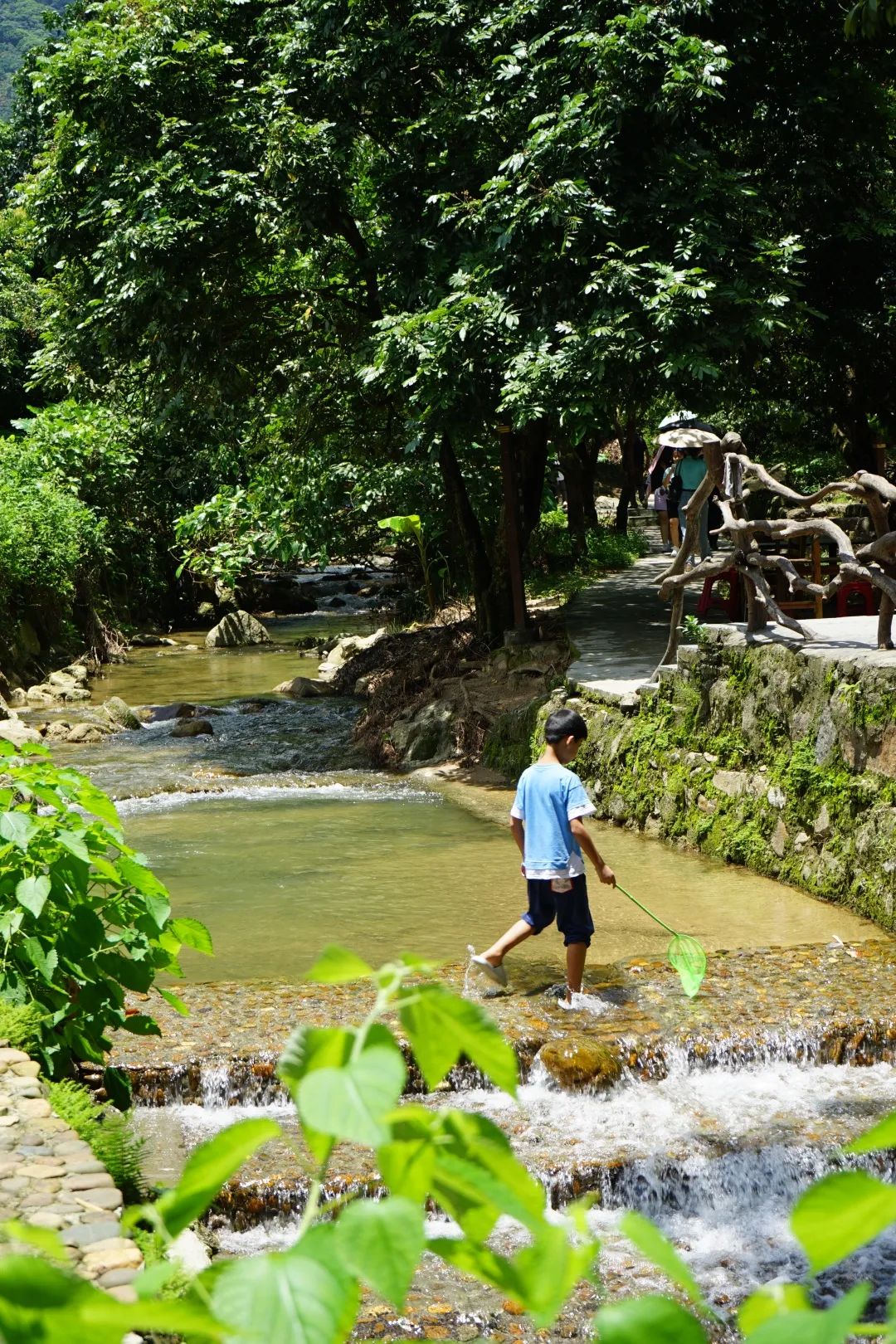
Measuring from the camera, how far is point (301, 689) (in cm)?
1952

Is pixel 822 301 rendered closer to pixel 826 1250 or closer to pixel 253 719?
pixel 253 719

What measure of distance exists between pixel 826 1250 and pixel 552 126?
1350 cm

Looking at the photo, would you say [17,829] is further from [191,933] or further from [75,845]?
[191,933]

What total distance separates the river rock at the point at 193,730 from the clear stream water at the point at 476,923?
0.16 m

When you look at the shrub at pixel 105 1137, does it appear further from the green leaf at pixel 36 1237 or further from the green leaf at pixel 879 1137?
the green leaf at pixel 879 1137

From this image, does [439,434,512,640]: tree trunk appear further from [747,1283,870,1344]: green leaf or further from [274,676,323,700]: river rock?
[747,1283,870,1344]: green leaf

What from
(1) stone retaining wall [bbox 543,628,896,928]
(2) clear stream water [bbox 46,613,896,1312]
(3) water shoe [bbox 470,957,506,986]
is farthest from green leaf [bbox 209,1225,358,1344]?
(1) stone retaining wall [bbox 543,628,896,928]

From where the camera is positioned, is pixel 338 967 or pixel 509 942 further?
pixel 509 942

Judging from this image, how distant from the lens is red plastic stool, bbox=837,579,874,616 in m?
13.2

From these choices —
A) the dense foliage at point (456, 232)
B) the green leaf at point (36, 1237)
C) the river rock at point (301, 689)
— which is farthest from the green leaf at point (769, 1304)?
the river rock at point (301, 689)

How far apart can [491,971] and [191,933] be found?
100 inches

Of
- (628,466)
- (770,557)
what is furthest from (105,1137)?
(628,466)

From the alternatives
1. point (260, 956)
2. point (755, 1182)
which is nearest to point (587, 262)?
point (260, 956)

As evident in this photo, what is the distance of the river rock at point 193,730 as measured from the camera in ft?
55.7
